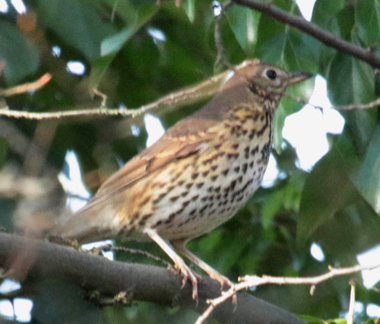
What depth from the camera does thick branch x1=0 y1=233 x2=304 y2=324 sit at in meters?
3.58

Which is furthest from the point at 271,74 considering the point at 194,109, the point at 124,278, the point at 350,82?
the point at 124,278

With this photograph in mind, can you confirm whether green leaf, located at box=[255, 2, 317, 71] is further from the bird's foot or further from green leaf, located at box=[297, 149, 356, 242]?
the bird's foot

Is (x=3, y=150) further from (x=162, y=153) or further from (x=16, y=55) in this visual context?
(x=162, y=153)

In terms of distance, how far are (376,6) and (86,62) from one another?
175 cm

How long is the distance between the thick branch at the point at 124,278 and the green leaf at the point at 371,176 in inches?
24.8

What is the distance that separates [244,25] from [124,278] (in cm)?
129

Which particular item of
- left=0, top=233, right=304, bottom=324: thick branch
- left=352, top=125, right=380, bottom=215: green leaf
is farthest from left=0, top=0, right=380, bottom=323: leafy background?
left=0, top=233, right=304, bottom=324: thick branch

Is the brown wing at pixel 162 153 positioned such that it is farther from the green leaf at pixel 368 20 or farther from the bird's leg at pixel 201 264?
the green leaf at pixel 368 20

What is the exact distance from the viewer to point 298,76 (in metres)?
5.12

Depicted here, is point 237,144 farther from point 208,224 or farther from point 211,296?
point 211,296

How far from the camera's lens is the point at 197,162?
5.45m

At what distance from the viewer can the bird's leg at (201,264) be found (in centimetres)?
506

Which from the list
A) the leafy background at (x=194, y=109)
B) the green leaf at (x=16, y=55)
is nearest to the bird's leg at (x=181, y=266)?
the leafy background at (x=194, y=109)

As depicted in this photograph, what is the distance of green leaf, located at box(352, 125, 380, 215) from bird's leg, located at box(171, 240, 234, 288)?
0.93m
